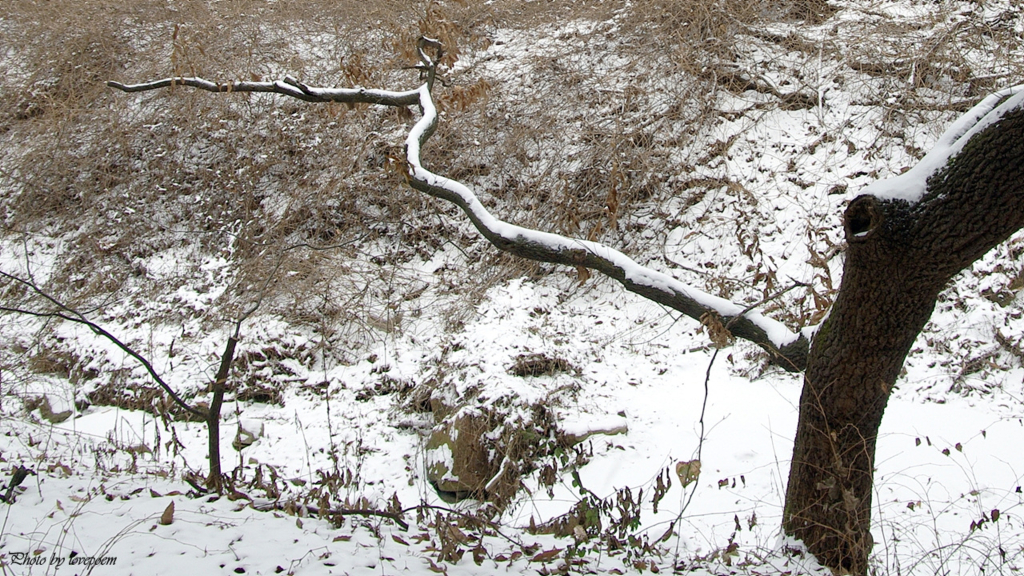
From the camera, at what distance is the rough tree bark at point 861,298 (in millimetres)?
1952

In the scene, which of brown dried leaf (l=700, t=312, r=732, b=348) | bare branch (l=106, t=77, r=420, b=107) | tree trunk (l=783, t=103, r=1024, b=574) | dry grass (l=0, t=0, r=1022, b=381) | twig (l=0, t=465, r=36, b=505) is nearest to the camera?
tree trunk (l=783, t=103, r=1024, b=574)

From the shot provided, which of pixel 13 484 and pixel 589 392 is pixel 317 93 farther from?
pixel 589 392

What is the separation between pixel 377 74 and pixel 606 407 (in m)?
5.09

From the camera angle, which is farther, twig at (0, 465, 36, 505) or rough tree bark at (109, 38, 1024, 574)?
twig at (0, 465, 36, 505)

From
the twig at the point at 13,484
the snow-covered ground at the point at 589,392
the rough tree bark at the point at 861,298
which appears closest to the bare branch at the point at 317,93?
the rough tree bark at the point at 861,298

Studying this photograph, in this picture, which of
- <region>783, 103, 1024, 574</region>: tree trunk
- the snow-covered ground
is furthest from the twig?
<region>783, 103, 1024, 574</region>: tree trunk

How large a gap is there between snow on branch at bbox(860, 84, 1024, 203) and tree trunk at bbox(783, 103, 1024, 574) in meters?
0.02

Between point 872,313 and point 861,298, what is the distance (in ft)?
0.21

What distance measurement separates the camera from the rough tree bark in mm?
1952

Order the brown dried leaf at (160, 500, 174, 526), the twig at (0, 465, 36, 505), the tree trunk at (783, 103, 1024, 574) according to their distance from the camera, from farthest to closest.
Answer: the twig at (0, 465, 36, 505), the brown dried leaf at (160, 500, 174, 526), the tree trunk at (783, 103, 1024, 574)

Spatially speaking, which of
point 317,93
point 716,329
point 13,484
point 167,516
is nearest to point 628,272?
point 716,329

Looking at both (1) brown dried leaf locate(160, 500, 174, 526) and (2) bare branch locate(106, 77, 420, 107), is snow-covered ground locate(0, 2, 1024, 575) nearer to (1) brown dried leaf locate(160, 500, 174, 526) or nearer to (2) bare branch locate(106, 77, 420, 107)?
(1) brown dried leaf locate(160, 500, 174, 526)

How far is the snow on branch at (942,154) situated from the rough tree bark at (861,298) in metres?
0.01

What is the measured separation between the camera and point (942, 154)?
2064 millimetres
